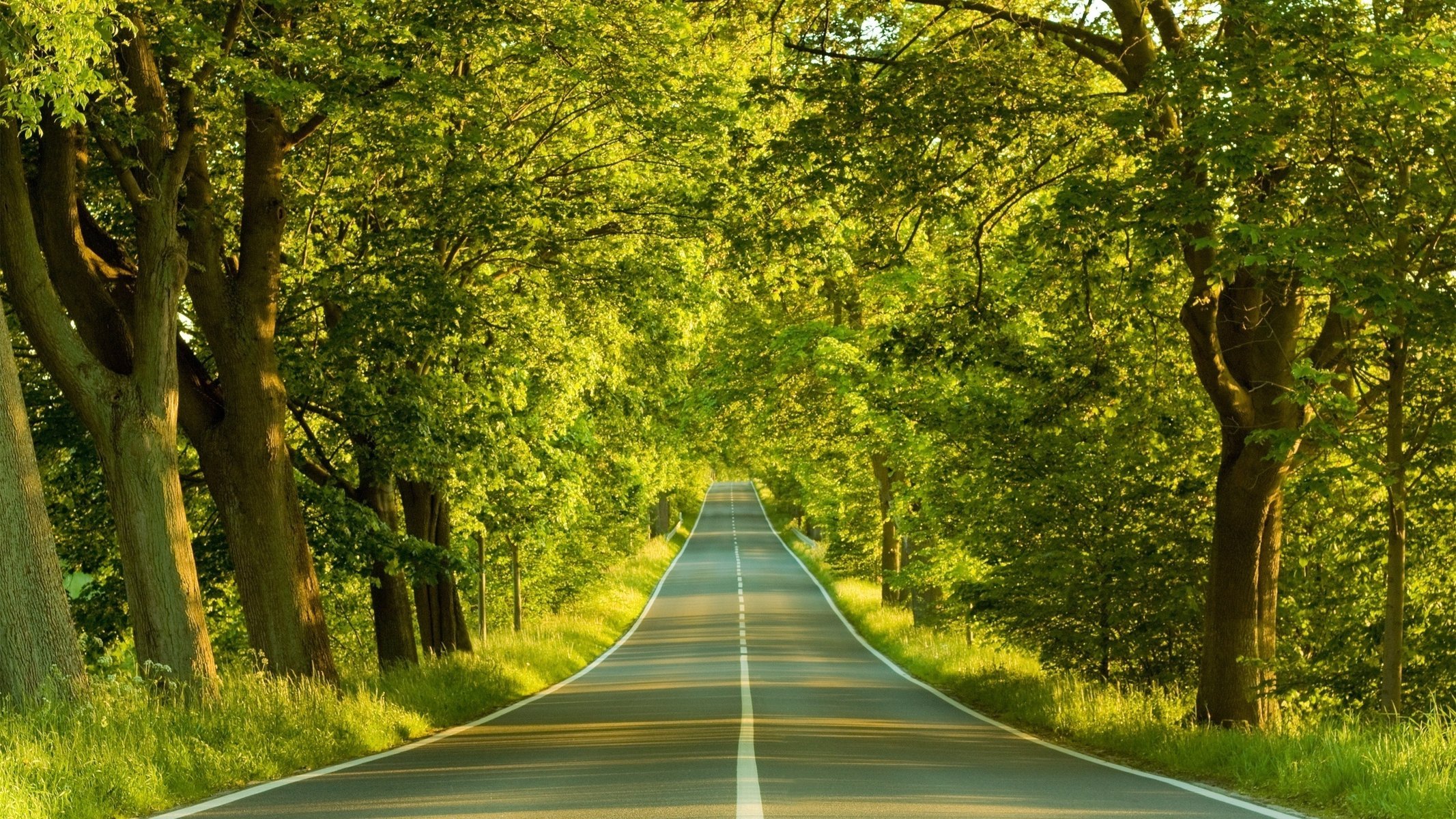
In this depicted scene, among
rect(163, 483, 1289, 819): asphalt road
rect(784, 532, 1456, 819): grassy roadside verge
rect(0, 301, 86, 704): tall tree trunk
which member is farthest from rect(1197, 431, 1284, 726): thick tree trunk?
rect(0, 301, 86, 704): tall tree trunk

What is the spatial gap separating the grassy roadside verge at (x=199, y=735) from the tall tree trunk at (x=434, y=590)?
295cm

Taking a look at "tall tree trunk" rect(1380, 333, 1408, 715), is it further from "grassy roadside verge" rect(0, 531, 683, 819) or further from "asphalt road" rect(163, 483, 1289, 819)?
"grassy roadside verge" rect(0, 531, 683, 819)

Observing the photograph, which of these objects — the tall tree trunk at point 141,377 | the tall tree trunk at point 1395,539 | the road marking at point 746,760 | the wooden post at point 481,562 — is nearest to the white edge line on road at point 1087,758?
the tall tree trunk at point 1395,539

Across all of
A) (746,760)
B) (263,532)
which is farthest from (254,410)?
(746,760)

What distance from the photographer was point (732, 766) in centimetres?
1057

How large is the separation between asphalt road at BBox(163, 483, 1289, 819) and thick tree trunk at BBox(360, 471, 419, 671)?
2.10 metres

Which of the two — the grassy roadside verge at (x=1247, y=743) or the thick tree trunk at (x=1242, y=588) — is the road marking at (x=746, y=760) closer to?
the grassy roadside verge at (x=1247, y=743)

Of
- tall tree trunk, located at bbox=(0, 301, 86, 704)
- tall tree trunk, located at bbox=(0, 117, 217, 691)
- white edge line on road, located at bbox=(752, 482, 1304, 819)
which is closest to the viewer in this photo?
white edge line on road, located at bbox=(752, 482, 1304, 819)

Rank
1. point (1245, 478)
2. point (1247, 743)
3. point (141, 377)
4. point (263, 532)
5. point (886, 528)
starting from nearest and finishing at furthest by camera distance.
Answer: point (1247, 743) → point (141, 377) → point (1245, 478) → point (263, 532) → point (886, 528)

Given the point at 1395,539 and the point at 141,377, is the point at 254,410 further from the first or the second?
the point at 1395,539

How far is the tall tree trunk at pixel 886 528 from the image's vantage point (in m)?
35.3

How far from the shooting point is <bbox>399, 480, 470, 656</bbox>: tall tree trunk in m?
20.8

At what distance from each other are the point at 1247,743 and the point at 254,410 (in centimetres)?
958

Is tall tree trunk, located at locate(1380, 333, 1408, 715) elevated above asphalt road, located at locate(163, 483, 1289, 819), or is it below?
above
